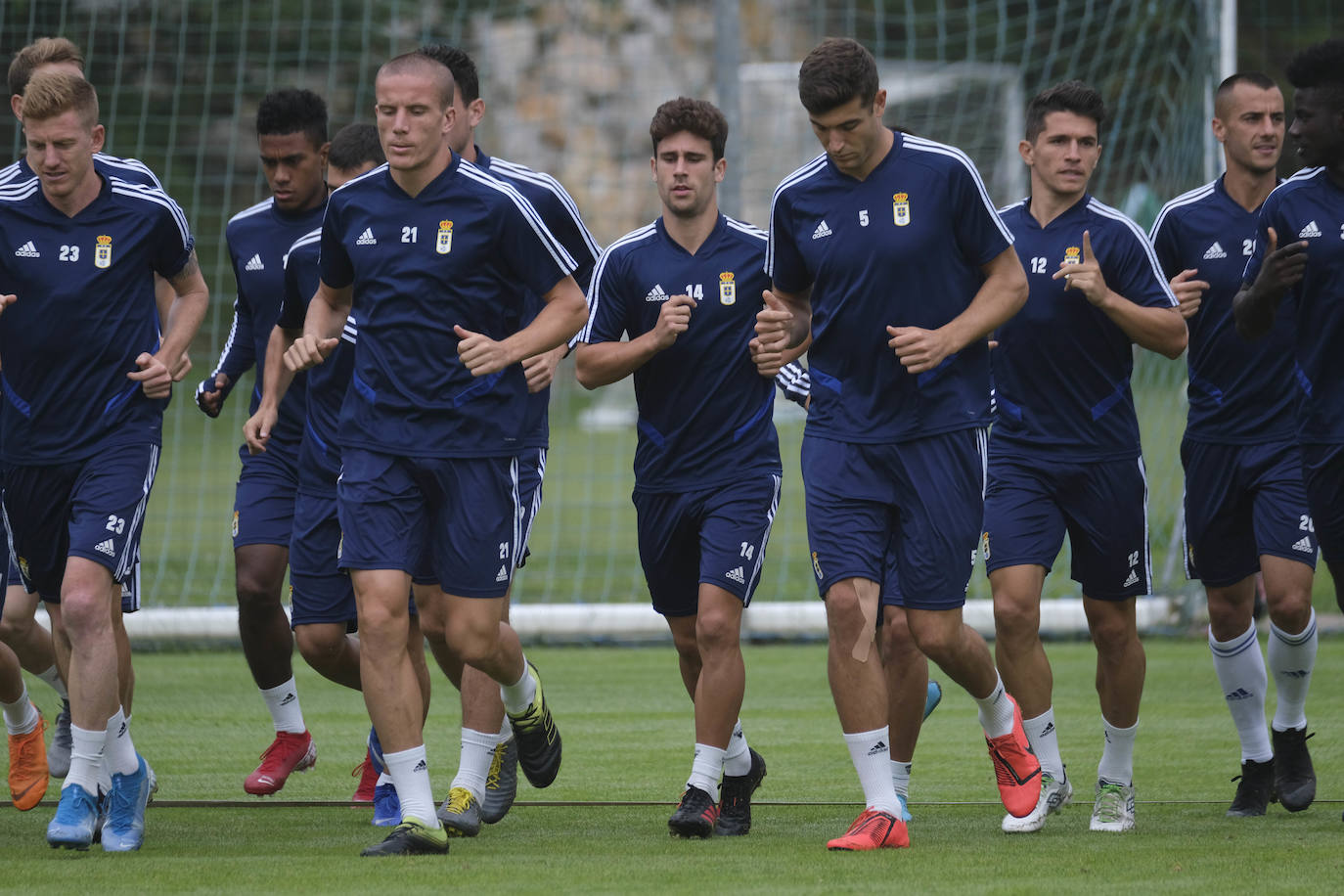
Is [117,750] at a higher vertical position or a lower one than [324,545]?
lower

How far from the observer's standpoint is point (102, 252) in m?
6.35

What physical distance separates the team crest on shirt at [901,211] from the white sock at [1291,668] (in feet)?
7.35

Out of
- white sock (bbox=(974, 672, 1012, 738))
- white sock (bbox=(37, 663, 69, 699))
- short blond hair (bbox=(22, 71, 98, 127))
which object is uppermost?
short blond hair (bbox=(22, 71, 98, 127))

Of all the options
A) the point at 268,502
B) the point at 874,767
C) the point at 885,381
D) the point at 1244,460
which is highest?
the point at 885,381

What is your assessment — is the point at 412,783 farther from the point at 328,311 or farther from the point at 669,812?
the point at 328,311

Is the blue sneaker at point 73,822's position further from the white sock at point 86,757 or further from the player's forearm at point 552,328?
the player's forearm at point 552,328

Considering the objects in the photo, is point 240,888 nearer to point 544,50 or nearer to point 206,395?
point 206,395

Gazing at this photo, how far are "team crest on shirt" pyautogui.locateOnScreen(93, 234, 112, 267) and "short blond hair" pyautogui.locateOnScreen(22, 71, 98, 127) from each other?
1.32 feet

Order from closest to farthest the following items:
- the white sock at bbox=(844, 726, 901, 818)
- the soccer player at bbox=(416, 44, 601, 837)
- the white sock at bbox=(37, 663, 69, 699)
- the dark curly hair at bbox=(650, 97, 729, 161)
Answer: the white sock at bbox=(844, 726, 901, 818), the soccer player at bbox=(416, 44, 601, 837), the dark curly hair at bbox=(650, 97, 729, 161), the white sock at bbox=(37, 663, 69, 699)

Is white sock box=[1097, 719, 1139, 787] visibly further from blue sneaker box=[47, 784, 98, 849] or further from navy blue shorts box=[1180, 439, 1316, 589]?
blue sneaker box=[47, 784, 98, 849]

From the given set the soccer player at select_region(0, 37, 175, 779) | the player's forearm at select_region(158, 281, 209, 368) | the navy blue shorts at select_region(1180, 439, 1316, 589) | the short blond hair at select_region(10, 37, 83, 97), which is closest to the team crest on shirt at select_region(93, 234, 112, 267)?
the player's forearm at select_region(158, 281, 209, 368)

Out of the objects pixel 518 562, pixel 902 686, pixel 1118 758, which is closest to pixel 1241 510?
pixel 1118 758

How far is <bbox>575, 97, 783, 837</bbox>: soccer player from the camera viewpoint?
6.43 metres

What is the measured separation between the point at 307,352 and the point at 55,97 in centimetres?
124
